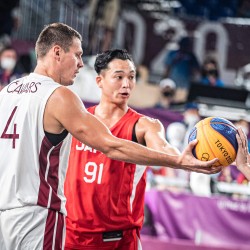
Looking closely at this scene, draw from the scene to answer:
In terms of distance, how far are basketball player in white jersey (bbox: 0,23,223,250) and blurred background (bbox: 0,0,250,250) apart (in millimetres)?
4185

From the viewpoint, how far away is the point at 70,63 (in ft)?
16.6

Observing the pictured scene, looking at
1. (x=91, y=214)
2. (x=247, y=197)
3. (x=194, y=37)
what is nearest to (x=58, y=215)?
(x=91, y=214)

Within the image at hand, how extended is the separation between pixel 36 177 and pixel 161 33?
12160 millimetres

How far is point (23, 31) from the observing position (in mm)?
15008

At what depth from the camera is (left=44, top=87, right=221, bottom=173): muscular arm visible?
4729 mm

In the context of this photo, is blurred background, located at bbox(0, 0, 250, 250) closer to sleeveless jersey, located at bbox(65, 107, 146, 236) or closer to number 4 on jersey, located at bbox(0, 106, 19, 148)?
sleeveless jersey, located at bbox(65, 107, 146, 236)

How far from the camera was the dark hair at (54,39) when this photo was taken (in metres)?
5.05

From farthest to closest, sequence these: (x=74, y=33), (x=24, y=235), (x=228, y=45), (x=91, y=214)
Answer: (x=228, y=45)
(x=91, y=214)
(x=74, y=33)
(x=24, y=235)

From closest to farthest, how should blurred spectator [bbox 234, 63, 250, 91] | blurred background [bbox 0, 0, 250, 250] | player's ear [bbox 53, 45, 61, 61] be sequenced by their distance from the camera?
player's ear [bbox 53, 45, 61, 61] → blurred background [bbox 0, 0, 250, 250] → blurred spectator [bbox 234, 63, 250, 91]

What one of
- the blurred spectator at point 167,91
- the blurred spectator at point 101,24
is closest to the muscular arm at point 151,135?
the blurred spectator at point 167,91

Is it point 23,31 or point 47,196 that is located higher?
point 23,31

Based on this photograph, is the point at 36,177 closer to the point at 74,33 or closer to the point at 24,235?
the point at 24,235

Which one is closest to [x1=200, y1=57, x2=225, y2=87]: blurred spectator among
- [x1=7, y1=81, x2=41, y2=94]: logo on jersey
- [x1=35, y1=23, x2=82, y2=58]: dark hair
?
[x1=35, y1=23, x2=82, y2=58]: dark hair

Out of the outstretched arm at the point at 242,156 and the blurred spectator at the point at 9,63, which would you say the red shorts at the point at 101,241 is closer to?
the outstretched arm at the point at 242,156
